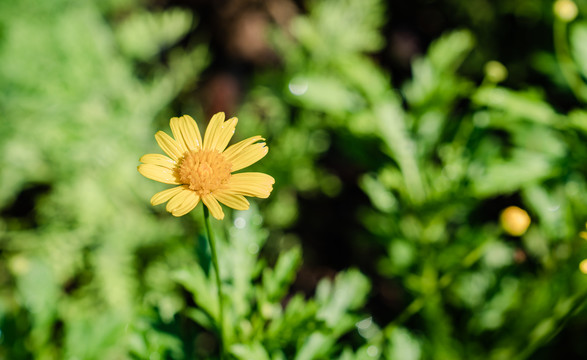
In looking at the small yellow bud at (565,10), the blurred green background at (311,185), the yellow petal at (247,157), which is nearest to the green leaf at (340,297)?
the blurred green background at (311,185)

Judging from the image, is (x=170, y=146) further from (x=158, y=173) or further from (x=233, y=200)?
(x=233, y=200)

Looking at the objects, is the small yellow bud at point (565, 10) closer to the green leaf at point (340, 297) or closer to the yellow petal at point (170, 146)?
the green leaf at point (340, 297)

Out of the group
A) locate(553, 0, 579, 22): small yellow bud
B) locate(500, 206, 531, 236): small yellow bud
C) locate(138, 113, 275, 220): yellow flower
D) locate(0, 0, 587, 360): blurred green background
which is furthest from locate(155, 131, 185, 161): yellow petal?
locate(553, 0, 579, 22): small yellow bud

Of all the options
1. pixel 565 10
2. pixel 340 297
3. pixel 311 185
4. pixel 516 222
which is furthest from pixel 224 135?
pixel 311 185

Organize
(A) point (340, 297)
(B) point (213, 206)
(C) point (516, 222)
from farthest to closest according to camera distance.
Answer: (A) point (340, 297)
(C) point (516, 222)
(B) point (213, 206)

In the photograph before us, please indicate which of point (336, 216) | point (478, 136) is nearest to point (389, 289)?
point (336, 216)

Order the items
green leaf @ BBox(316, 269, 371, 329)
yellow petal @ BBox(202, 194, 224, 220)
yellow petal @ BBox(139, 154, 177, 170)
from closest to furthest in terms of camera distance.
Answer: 1. yellow petal @ BBox(202, 194, 224, 220)
2. yellow petal @ BBox(139, 154, 177, 170)
3. green leaf @ BBox(316, 269, 371, 329)

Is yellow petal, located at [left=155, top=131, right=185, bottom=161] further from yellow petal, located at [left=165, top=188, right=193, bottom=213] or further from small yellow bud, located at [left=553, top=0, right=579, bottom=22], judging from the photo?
small yellow bud, located at [left=553, top=0, right=579, bottom=22]
